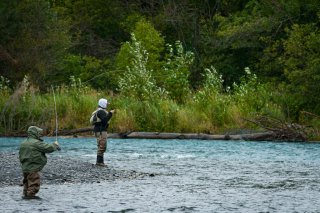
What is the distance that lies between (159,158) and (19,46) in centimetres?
1931

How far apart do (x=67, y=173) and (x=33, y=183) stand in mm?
4583

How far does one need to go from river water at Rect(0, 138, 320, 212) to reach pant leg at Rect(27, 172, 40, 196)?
195mm

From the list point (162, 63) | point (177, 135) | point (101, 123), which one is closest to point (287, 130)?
point (177, 135)

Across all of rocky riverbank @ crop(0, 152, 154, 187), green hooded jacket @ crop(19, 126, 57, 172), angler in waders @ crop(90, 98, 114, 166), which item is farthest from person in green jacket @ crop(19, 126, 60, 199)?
angler in waders @ crop(90, 98, 114, 166)

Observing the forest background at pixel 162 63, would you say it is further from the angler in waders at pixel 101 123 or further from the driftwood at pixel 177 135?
the angler in waders at pixel 101 123

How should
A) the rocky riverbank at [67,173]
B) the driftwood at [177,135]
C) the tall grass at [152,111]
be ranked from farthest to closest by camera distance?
1. the tall grass at [152,111]
2. the driftwood at [177,135]
3. the rocky riverbank at [67,173]

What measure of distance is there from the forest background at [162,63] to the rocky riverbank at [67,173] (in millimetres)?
12772

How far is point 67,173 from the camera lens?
19.6 meters

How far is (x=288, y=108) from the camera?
35.4m

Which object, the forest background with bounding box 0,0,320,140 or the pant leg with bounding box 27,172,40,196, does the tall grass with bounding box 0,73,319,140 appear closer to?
the forest background with bounding box 0,0,320,140

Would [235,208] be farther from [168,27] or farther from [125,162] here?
[168,27]

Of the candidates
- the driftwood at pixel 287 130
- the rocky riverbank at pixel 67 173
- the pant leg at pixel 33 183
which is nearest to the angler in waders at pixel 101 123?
the rocky riverbank at pixel 67 173

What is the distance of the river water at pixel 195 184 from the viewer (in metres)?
15.1

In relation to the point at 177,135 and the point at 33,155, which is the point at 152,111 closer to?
the point at 177,135
